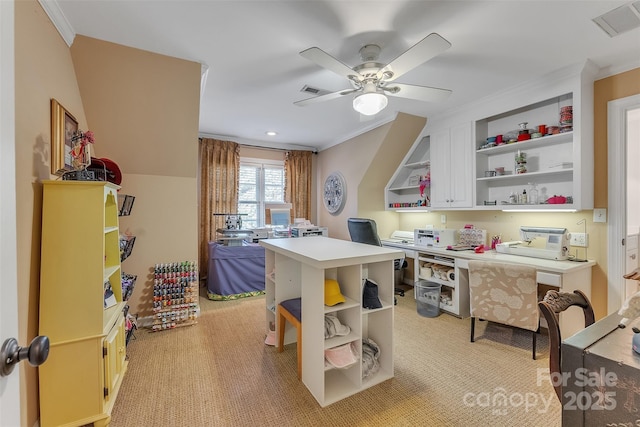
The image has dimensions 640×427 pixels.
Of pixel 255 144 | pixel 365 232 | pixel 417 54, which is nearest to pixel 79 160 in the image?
pixel 417 54

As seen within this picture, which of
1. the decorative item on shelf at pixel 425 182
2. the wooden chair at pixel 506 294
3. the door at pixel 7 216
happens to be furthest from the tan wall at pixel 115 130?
the decorative item on shelf at pixel 425 182

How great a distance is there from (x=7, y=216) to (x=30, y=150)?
127 cm

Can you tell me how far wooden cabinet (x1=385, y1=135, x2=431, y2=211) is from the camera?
3.93 metres

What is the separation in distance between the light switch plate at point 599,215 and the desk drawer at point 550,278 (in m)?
0.74

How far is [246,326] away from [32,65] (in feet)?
8.44

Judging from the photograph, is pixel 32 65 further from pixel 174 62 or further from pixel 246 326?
pixel 246 326

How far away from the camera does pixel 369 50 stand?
6.68 feet

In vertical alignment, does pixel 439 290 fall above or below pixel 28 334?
below

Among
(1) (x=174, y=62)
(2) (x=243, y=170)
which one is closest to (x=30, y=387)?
(1) (x=174, y=62)

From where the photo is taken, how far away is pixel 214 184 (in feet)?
14.8

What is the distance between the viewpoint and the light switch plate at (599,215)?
241 centimetres

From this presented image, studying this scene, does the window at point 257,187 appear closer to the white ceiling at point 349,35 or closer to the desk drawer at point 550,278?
the white ceiling at point 349,35

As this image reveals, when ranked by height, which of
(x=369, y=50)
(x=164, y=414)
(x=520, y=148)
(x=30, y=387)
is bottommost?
(x=164, y=414)

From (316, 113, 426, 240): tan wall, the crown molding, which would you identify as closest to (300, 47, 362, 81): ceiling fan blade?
the crown molding
